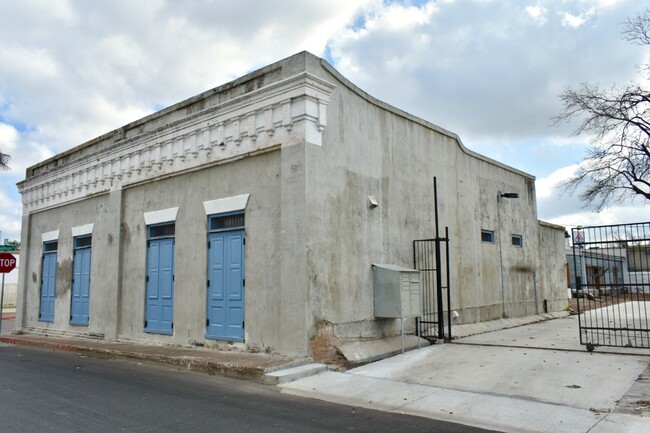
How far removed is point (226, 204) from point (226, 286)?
1794 mm

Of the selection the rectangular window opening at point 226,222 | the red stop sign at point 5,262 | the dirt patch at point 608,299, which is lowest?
the dirt patch at point 608,299

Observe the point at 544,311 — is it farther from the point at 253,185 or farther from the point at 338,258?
the point at 253,185

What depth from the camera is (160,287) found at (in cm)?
1302

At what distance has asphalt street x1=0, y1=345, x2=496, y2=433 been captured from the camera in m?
5.97

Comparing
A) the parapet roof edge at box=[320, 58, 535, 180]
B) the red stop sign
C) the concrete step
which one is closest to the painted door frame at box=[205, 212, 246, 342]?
the concrete step

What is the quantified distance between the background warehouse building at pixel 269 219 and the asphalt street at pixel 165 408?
78.1 inches

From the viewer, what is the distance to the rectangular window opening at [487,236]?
52.1 ft

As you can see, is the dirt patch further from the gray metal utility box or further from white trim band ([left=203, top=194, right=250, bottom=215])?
white trim band ([left=203, top=194, right=250, bottom=215])

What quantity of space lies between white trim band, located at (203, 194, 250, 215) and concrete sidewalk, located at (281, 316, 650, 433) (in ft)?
13.3

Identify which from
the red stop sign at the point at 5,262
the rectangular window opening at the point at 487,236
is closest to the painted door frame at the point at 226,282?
the rectangular window opening at the point at 487,236

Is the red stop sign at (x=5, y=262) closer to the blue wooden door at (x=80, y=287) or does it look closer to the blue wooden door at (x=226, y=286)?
the blue wooden door at (x=80, y=287)

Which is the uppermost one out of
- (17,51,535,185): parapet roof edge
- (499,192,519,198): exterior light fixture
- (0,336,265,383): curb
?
(17,51,535,185): parapet roof edge

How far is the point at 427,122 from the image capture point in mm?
13789

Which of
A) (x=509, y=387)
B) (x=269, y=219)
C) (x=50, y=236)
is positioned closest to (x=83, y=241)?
(x=50, y=236)
